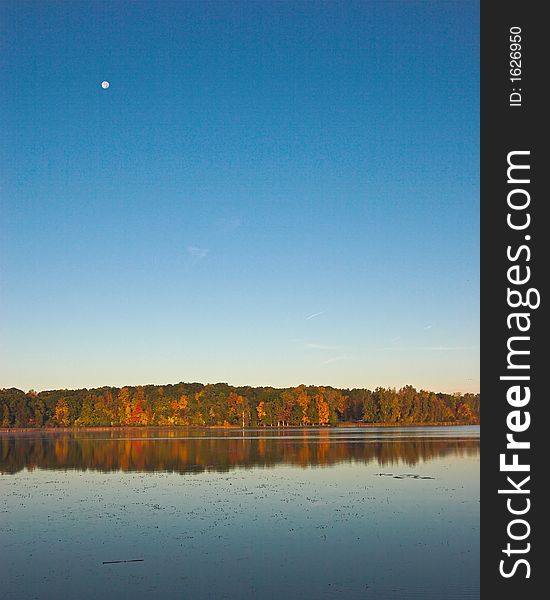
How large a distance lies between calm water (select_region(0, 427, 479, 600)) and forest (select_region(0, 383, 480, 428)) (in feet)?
288

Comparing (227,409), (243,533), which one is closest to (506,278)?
(243,533)

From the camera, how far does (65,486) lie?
29875mm

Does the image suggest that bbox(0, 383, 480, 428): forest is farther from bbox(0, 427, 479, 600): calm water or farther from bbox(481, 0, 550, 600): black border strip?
bbox(481, 0, 550, 600): black border strip

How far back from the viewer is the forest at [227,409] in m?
121

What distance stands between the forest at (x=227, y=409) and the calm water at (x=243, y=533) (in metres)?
87.8

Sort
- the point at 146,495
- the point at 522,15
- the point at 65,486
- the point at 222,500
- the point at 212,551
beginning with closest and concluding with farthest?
the point at 522,15 < the point at 212,551 < the point at 222,500 < the point at 146,495 < the point at 65,486

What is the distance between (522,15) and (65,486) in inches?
1059

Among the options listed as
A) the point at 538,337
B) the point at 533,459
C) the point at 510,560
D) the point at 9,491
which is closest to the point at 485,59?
the point at 538,337

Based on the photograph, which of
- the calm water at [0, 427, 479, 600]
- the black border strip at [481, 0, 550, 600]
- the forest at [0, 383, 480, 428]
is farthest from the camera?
the forest at [0, 383, 480, 428]

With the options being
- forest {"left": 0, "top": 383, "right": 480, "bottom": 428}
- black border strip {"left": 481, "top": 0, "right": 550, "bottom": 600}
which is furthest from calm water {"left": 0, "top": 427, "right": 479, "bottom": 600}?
forest {"left": 0, "top": 383, "right": 480, "bottom": 428}

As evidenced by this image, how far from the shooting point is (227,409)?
125 meters

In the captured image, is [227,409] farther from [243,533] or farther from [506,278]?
[506,278]

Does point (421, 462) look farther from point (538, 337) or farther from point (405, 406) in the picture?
point (405, 406)

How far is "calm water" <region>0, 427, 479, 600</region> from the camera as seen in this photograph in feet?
47.6
